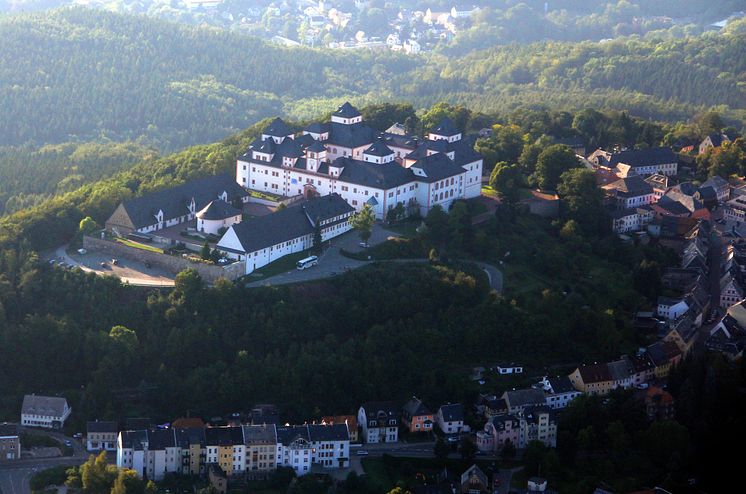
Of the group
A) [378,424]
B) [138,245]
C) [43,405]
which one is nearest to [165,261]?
[138,245]

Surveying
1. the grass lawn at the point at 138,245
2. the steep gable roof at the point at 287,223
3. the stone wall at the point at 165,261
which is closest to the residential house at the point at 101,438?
the stone wall at the point at 165,261

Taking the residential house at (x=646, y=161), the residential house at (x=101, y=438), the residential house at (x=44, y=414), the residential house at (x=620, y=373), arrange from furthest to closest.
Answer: the residential house at (x=646, y=161) → the residential house at (x=620, y=373) → the residential house at (x=44, y=414) → the residential house at (x=101, y=438)

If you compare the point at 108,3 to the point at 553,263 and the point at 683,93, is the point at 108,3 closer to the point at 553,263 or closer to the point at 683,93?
the point at 683,93

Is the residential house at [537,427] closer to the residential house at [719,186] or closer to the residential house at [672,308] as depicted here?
the residential house at [672,308]

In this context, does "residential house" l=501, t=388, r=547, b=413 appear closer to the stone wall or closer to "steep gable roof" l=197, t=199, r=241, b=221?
the stone wall

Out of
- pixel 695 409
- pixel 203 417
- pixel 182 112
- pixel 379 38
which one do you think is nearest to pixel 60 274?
pixel 203 417

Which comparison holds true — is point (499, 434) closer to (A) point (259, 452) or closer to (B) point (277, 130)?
(A) point (259, 452)
